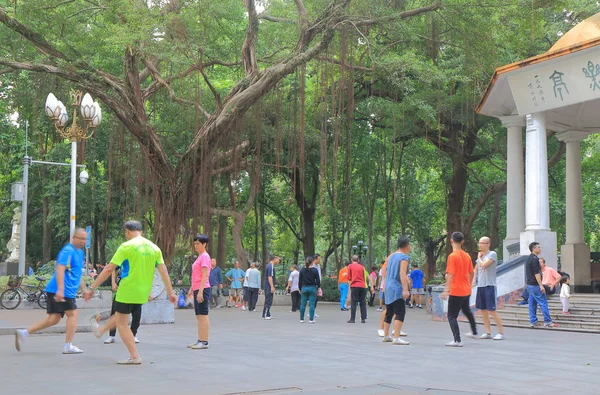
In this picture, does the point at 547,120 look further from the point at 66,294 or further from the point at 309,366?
the point at 66,294

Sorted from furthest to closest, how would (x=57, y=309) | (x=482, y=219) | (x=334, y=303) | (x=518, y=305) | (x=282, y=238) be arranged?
(x=282, y=238) < (x=482, y=219) < (x=334, y=303) < (x=518, y=305) < (x=57, y=309)

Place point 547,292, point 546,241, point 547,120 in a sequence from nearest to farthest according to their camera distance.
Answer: point 547,292 < point 546,241 < point 547,120

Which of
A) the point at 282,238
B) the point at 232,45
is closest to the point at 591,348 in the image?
the point at 232,45

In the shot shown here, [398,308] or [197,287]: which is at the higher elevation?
[197,287]

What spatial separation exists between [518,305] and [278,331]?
5760 mm

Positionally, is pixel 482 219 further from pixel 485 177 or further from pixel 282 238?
pixel 282 238

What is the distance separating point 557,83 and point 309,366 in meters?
11.3

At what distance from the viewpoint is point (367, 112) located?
A: 27.9 meters

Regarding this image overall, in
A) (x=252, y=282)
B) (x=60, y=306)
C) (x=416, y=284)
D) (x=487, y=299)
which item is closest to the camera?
(x=60, y=306)

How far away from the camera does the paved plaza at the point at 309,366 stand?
7.05 m

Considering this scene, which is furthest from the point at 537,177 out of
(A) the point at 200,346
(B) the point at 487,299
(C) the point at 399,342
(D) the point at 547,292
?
(A) the point at 200,346

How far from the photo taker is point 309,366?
8.64 metres

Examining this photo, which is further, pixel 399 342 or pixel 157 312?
pixel 157 312

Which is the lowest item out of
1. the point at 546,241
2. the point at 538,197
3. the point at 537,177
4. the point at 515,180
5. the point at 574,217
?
the point at 546,241
